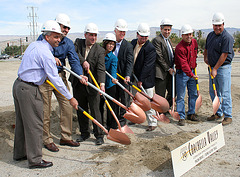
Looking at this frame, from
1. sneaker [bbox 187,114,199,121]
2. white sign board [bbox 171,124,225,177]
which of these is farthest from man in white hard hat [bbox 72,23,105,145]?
sneaker [bbox 187,114,199,121]

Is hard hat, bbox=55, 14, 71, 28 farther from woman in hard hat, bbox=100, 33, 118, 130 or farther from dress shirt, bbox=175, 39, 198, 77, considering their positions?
dress shirt, bbox=175, 39, 198, 77

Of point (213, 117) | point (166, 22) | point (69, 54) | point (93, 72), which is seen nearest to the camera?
point (69, 54)

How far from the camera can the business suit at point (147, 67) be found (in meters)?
4.91

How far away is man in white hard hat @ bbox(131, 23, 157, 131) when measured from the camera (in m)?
4.84

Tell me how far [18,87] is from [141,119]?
193 centimetres

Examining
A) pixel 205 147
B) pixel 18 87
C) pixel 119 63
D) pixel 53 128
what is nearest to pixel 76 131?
pixel 53 128

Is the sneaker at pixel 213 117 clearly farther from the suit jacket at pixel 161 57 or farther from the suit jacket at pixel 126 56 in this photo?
the suit jacket at pixel 126 56

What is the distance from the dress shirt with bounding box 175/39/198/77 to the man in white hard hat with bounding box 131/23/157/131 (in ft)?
1.81

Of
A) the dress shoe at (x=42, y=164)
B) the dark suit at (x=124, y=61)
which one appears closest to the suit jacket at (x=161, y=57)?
the dark suit at (x=124, y=61)

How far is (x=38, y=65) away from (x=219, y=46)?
364 centimetres

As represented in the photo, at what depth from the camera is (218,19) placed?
4.93m

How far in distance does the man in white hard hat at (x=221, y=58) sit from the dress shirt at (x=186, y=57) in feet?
1.28

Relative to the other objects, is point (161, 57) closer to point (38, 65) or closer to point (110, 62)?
point (110, 62)

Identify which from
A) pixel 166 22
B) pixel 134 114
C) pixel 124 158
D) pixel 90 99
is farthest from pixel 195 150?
pixel 166 22
